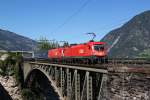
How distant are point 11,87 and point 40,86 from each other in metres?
17.4

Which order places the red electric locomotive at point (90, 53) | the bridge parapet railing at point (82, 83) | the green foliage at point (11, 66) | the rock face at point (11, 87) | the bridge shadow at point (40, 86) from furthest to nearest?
the bridge shadow at point (40, 86), the green foliage at point (11, 66), the rock face at point (11, 87), the red electric locomotive at point (90, 53), the bridge parapet railing at point (82, 83)

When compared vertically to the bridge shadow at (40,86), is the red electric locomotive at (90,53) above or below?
above

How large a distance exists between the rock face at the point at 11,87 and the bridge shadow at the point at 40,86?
4434 millimetres

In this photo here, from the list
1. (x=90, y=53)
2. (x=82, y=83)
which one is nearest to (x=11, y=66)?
(x=90, y=53)

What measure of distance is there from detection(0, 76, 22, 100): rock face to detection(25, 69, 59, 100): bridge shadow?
4434 mm

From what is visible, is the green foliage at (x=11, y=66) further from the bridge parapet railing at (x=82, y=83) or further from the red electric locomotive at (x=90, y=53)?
the bridge parapet railing at (x=82, y=83)

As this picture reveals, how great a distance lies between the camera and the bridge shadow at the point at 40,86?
8426cm

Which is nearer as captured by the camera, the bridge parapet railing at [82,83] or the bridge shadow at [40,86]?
the bridge parapet railing at [82,83]

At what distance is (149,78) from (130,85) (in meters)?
1.98

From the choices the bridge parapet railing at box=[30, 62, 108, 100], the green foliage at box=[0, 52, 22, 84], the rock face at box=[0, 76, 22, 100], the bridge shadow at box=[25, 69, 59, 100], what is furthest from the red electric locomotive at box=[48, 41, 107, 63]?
the green foliage at box=[0, 52, 22, 84]

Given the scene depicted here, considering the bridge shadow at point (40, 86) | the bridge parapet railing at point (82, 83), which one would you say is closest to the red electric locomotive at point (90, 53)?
the bridge parapet railing at point (82, 83)

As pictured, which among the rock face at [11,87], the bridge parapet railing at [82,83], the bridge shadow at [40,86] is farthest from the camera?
the bridge shadow at [40,86]

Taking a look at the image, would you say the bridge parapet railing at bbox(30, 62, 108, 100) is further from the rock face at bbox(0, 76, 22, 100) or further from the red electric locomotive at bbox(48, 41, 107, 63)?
the rock face at bbox(0, 76, 22, 100)

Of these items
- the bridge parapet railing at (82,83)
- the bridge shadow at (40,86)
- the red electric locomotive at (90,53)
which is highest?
the red electric locomotive at (90,53)
